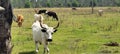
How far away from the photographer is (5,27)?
5141 millimetres

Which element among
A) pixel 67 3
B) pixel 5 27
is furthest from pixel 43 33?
pixel 67 3

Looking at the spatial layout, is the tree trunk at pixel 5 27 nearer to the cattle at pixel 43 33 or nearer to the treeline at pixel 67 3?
the cattle at pixel 43 33

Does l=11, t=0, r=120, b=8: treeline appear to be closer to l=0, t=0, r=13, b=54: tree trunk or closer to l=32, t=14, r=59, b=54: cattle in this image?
l=32, t=14, r=59, b=54: cattle

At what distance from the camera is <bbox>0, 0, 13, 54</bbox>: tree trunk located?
509 cm

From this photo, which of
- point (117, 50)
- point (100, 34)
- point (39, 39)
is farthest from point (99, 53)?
point (100, 34)

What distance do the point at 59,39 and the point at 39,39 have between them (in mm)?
4256

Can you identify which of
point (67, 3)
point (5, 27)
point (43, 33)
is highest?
point (5, 27)

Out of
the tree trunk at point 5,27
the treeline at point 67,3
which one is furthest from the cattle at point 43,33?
the treeline at point 67,3

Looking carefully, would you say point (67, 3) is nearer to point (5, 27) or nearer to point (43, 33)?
point (43, 33)

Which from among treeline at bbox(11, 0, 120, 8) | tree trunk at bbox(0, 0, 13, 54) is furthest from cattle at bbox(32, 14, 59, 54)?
treeline at bbox(11, 0, 120, 8)

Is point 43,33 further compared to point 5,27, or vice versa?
point 43,33

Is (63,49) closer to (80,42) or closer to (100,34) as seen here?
(80,42)

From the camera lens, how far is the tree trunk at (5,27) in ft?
16.7

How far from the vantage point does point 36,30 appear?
50.2 ft
